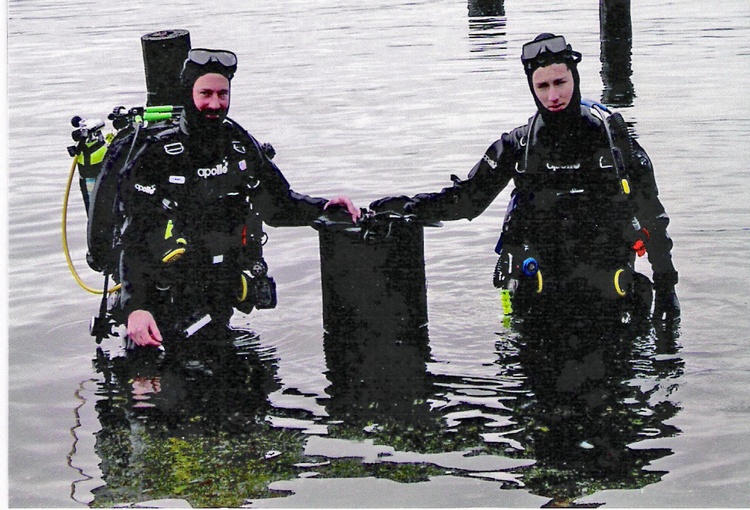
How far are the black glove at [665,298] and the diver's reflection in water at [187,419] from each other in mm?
1957

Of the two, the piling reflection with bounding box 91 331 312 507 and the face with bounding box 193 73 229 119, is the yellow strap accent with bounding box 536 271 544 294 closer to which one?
the piling reflection with bounding box 91 331 312 507

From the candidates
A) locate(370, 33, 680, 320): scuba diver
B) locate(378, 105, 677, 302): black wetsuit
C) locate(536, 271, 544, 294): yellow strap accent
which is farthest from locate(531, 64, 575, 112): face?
locate(536, 271, 544, 294): yellow strap accent

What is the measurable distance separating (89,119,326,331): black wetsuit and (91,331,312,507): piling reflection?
0.92 feet

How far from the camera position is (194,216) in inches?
215

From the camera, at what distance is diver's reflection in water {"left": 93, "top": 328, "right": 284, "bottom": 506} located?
4.49 meters

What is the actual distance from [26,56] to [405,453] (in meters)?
3.19

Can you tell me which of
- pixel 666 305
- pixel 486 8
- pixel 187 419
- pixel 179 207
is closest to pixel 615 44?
pixel 486 8

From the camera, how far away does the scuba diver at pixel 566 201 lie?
17.5ft

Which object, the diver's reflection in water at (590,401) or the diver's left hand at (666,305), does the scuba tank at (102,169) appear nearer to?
the diver's reflection in water at (590,401)

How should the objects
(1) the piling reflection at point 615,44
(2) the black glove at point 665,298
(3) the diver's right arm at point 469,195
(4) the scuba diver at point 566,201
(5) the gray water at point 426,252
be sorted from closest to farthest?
1. (5) the gray water at point 426,252
2. (4) the scuba diver at point 566,201
3. (3) the diver's right arm at point 469,195
4. (2) the black glove at point 665,298
5. (1) the piling reflection at point 615,44

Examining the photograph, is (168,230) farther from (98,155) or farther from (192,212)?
(98,155)

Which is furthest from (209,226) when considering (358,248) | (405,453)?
(405,453)

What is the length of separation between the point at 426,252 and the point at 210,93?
2.56m

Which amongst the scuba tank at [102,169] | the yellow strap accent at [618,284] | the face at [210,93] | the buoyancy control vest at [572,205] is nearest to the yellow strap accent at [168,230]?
the scuba tank at [102,169]
